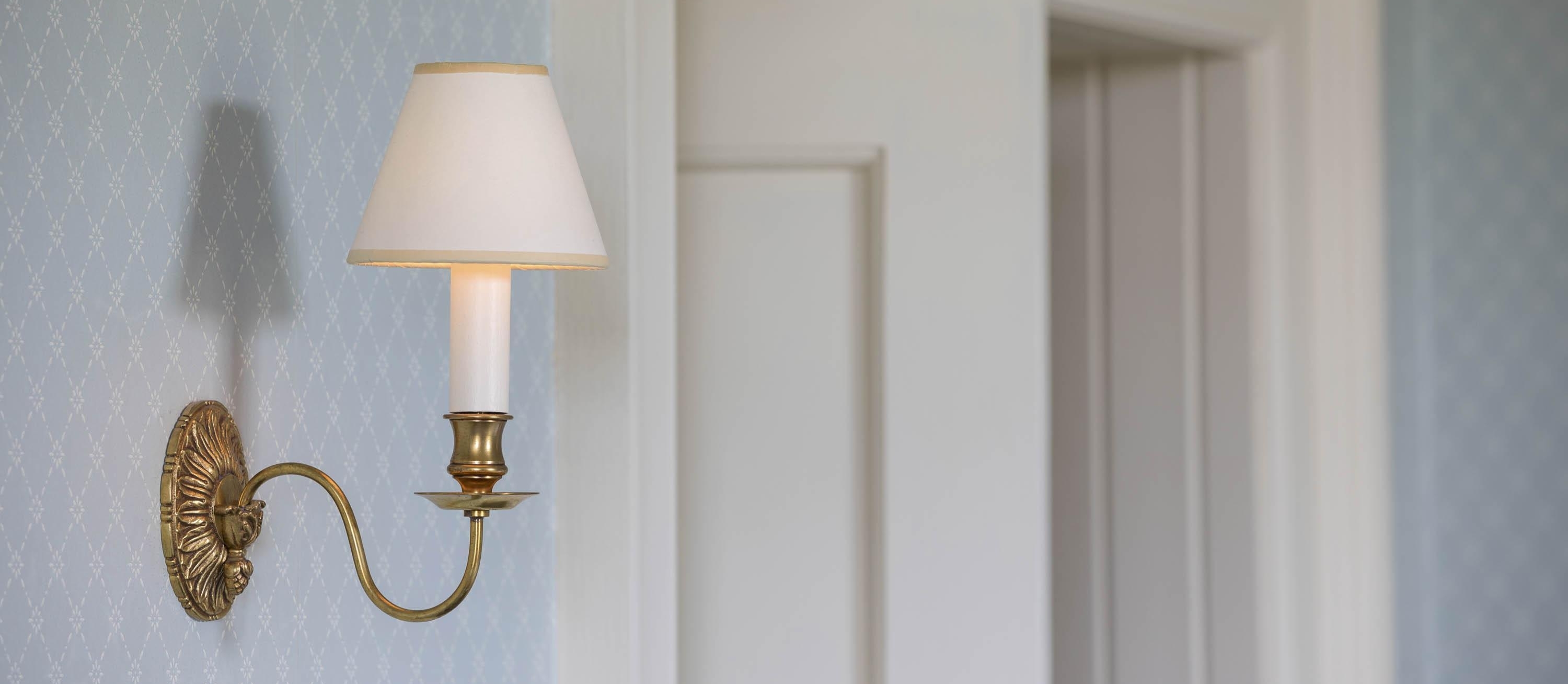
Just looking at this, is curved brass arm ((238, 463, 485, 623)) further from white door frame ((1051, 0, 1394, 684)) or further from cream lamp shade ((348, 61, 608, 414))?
white door frame ((1051, 0, 1394, 684))

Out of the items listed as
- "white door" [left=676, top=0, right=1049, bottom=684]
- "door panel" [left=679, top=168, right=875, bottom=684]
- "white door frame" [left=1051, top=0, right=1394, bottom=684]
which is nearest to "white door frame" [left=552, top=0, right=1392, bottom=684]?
"white door frame" [left=1051, top=0, right=1394, bottom=684]

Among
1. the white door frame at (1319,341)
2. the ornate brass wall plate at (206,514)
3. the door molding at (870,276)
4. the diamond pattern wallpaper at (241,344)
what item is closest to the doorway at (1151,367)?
the white door frame at (1319,341)

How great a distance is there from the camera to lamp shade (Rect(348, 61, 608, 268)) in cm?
71

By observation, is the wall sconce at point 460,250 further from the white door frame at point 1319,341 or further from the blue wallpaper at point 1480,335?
the blue wallpaper at point 1480,335

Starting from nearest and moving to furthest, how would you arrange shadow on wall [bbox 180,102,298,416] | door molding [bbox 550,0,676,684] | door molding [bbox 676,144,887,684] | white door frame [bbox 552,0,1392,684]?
shadow on wall [bbox 180,102,298,416] → door molding [bbox 550,0,676,684] → door molding [bbox 676,144,887,684] → white door frame [bbox 552,0,1392,684]

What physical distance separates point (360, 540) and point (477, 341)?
14 centimetres

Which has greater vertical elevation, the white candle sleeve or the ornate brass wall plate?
the white candle sleeve

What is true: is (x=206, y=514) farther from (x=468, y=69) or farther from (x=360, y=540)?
(x=468, y=69)

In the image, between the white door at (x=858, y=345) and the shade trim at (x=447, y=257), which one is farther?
the white door at (x=858, y=345)

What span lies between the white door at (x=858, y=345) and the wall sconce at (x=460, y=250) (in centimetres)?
46

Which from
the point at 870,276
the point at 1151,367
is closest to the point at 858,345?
the point at 870,276

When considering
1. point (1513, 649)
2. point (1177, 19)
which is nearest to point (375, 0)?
point (1177, 19)

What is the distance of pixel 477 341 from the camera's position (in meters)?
0.74

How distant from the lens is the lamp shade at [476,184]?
0.71 meters
